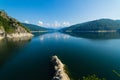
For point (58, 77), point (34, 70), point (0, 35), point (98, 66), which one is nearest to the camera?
point (58, 77)

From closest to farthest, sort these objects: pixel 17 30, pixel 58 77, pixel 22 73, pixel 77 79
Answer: pixel 58 77
pixel 77 79
pixel 22 73
pixel 17 30

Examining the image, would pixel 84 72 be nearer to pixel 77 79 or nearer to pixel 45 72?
pixel 77 79

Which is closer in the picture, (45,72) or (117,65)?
(45,72)

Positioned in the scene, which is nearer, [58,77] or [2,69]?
[58,77]

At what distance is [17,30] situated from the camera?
654 ft

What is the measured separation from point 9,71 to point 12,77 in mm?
6062

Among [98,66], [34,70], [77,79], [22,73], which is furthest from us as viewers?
[98,66]

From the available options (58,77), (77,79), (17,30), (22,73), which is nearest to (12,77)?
(22,73)

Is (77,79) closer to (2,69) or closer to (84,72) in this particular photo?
(84,72)

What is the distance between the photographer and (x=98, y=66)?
4691cm

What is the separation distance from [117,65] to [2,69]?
3951 centimetres

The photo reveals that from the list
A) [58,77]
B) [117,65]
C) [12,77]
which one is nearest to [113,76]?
[117,65]

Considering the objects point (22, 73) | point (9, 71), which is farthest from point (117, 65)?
point (9, 71)

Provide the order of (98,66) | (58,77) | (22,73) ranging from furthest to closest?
1. (98,66)
2. (22,73)
3. (58,77)
